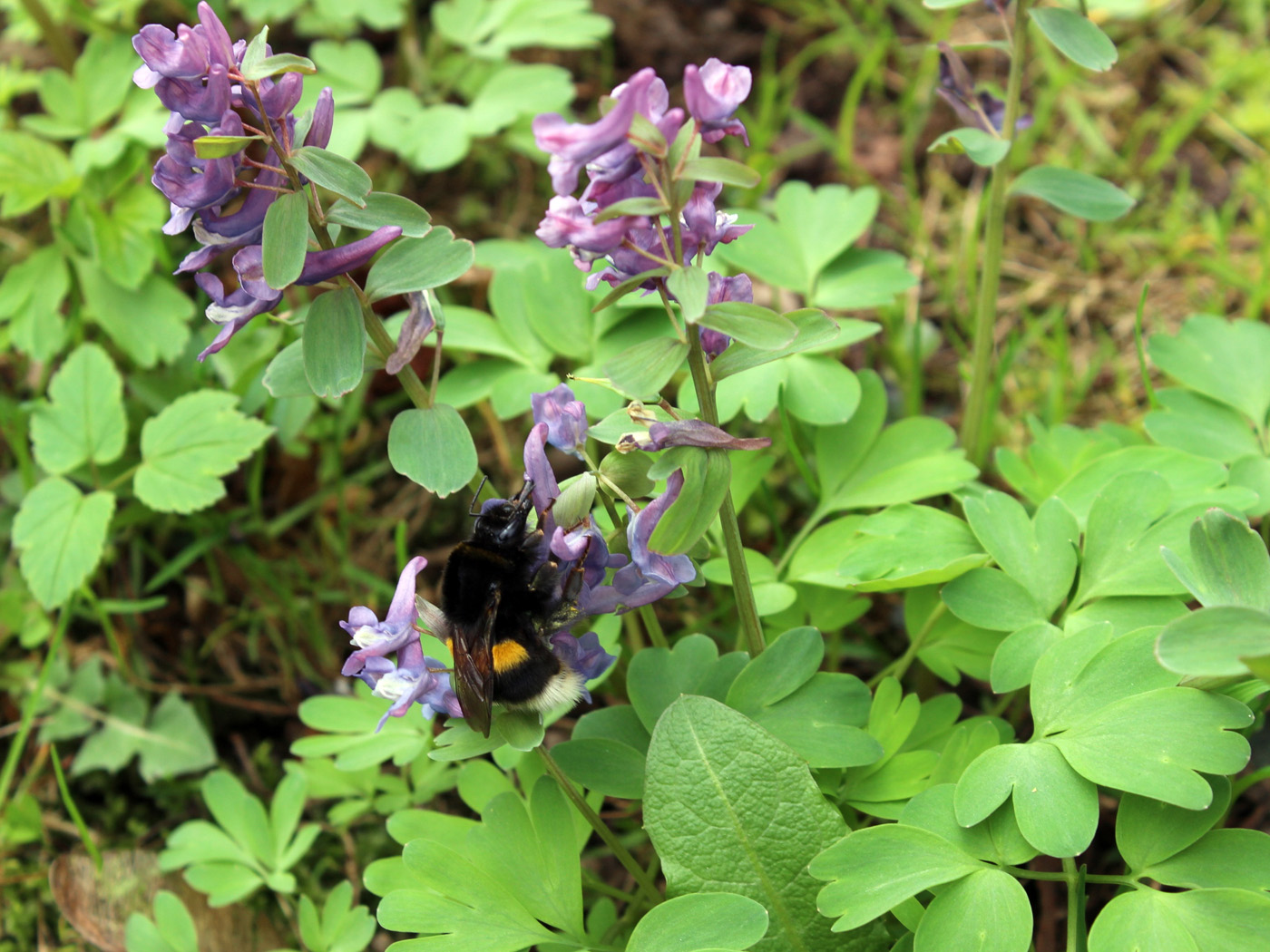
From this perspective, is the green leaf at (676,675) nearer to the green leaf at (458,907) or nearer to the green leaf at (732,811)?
the green leaf at (732,811)

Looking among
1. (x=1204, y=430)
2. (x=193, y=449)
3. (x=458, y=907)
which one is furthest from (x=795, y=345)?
(x=193, y=449)

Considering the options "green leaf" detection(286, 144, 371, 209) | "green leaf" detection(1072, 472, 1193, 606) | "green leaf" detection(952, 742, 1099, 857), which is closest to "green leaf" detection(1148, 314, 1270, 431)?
"green leaf" detection(1072, 472, 1193, 606)

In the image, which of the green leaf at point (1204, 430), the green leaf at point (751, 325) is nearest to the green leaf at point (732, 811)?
the green leaf at point (751, 325)

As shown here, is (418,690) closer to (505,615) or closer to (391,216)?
(505,615)

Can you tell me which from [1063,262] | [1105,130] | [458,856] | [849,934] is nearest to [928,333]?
[1063,262]

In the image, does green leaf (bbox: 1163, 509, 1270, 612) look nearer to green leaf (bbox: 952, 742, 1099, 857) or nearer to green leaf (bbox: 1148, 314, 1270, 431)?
green leaf (bbox: 952, 742, 1099, 857)

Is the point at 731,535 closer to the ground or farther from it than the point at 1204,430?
farther from it
